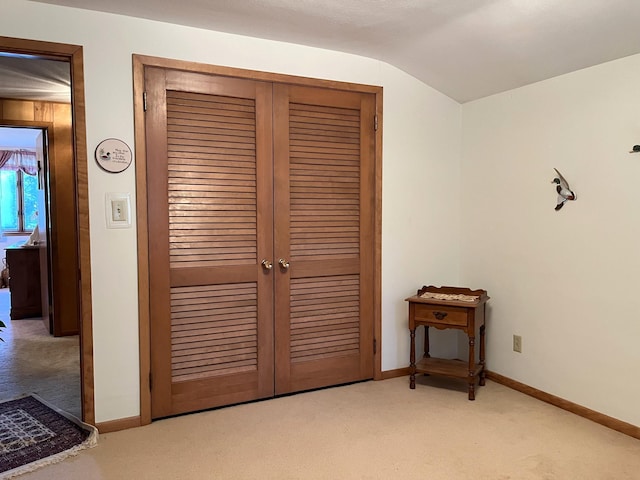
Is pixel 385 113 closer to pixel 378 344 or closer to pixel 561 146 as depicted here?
pixel 561 146

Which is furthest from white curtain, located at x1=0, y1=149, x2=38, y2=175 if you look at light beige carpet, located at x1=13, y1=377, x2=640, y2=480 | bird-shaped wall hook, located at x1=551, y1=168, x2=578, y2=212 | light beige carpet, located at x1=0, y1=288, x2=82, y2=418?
bird-shaped wall hook, located at x1=551, y1=168, x2=578, y2=212

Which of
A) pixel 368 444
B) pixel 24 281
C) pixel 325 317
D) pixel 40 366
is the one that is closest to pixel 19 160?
pixel 24 281

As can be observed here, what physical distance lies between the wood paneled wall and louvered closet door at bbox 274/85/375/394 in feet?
8.90

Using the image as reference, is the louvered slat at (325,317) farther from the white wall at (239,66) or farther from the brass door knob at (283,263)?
the white wall at (239,66)

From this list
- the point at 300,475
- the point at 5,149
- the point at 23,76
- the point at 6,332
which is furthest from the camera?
the point at 5,149

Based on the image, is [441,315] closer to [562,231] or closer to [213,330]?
[562,231]

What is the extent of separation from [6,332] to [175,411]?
325cm

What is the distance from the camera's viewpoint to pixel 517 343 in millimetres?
3328

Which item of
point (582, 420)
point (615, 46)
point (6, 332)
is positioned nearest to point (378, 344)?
point (582, 420)

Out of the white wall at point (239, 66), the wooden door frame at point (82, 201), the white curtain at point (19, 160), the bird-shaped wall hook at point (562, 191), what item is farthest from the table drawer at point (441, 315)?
the white curtain at point (19, 160)

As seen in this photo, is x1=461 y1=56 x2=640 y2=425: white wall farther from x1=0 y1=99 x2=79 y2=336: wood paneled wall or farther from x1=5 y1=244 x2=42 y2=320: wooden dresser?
x1=5 y1=244 x2=42 y2=320: wooden dresser

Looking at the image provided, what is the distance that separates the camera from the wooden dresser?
5691 mm

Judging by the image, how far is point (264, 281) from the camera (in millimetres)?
3088

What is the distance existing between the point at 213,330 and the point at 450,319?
1.53 meters
